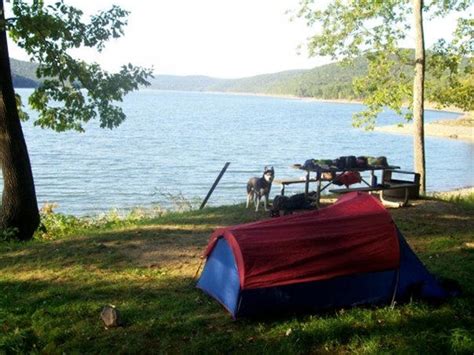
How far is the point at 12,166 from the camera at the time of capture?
37.3 ft

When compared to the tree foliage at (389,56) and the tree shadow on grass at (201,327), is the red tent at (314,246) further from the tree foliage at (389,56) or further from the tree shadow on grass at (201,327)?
the tree foliage at (389,56)

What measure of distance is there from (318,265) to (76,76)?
8.45 metres

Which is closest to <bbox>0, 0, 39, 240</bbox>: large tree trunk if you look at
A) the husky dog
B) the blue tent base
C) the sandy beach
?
the husky dog

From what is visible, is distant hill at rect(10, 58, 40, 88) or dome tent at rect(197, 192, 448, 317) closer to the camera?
dome tent at rect(197, 192, 448, 317)

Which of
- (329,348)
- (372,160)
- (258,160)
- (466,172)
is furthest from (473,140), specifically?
(329,348)

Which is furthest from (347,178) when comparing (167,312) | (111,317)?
(111,317)

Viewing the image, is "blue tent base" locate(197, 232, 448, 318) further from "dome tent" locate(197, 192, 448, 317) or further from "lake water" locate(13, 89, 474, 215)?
"lake water" locate(13, 89, 474, 215)

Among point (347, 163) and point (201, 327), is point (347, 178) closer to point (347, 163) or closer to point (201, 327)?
point (347, 163)

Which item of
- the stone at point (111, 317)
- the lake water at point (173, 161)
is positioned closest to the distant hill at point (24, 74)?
the lake water at point (173, 161)

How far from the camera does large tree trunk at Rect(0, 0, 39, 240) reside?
36.7ft

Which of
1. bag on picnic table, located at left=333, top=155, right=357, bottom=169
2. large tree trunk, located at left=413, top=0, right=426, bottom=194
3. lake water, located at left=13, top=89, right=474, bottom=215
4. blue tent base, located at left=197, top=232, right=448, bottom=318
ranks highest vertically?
large tree trunk, located at left=413, top=0, right=426, bottom=194

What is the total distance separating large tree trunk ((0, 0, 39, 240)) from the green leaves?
0.88 metres

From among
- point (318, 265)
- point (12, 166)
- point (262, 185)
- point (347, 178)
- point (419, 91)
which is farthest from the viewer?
point (419, 91)

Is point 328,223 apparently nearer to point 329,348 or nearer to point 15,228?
point 329,348
